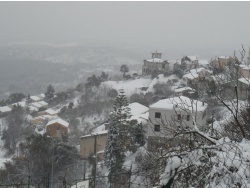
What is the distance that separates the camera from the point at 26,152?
A: 65.7 feet

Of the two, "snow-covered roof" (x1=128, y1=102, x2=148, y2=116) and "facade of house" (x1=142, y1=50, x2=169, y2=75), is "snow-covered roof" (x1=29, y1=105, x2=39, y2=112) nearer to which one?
"facade of house" (x1=142, y1=50, x2=169, y2=75)

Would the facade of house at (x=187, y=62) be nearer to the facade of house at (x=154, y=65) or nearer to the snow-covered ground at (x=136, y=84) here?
the snow-covered ground at (x=136, y=84)

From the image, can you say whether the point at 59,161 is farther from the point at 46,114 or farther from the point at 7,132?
the point at 46,114

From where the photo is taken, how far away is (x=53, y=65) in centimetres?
13838

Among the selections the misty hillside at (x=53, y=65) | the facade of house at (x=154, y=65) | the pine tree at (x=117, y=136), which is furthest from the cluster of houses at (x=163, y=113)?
the misty hillside at (x=53, y=65)

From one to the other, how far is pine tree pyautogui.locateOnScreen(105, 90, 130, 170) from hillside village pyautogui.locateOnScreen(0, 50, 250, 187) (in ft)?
0.18

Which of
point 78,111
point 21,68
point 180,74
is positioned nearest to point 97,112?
point 78,111

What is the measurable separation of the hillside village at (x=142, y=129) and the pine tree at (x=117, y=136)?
0.05 metres

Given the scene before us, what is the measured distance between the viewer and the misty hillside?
99.9 metres

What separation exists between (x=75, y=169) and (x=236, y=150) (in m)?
15.1

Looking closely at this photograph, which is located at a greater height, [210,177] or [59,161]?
[210,177]

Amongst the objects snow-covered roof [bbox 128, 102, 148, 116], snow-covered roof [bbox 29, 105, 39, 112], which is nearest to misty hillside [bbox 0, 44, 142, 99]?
snow-covered roof [bbox 29, 105, 39, 112]

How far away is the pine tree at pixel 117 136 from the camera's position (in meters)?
17.9

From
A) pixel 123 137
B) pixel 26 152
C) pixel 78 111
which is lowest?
pixel 78 111
